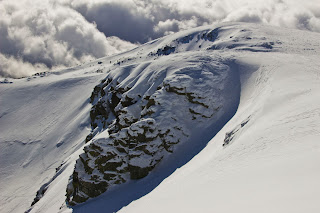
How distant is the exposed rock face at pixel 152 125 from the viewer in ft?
102

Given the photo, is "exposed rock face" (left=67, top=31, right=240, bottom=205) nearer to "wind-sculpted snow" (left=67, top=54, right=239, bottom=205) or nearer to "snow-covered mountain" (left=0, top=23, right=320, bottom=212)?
"wind-sculpted snow" (left=67, top=54, right=239, bottom=205)

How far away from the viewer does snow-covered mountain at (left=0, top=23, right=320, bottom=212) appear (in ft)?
36.8

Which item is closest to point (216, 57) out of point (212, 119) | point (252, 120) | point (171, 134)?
point (212, 119)

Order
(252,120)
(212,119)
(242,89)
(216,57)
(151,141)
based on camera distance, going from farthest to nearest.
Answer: (216,57), (242,89), (212,119), (151,141), (252,120)

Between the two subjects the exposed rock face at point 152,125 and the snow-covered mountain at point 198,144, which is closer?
the snow-covered mountain at point 198,144

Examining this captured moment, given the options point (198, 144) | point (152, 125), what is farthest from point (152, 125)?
point (198, 144)

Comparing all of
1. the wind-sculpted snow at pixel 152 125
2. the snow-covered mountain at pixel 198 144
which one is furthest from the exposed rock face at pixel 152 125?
the snow-covered mountain at pixel 198 144

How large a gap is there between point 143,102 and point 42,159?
54290 mm

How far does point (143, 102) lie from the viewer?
36.9m

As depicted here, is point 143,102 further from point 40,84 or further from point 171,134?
point 40,84

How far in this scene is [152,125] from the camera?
31.4m

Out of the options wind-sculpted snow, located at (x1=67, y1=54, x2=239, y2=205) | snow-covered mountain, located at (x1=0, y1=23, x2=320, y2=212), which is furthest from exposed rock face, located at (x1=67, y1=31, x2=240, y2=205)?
snow-covered mountain, located at (x1=0, y1=23, x2=320, y2=212)

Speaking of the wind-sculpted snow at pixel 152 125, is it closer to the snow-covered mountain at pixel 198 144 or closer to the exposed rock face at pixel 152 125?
the exposed rock face at pixel 152 125

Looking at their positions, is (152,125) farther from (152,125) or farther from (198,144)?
(198,144)
